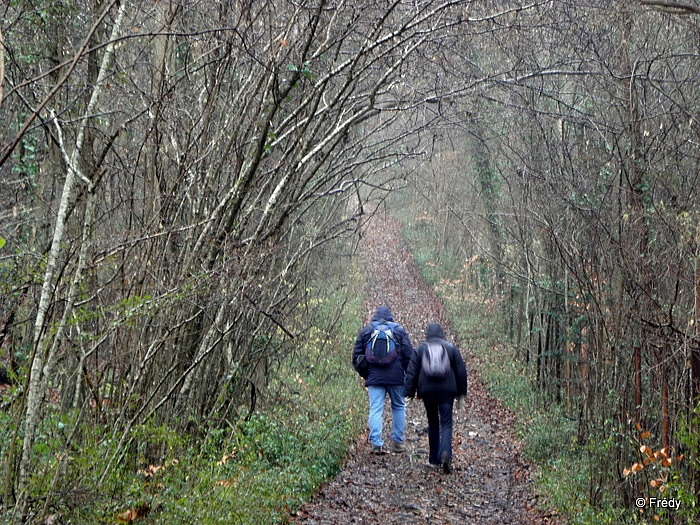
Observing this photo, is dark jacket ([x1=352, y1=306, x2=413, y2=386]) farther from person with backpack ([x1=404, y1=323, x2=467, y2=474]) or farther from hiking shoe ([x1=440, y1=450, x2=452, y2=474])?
hiking shoe ([x1=440, y1=450, x2=452, y2=474])

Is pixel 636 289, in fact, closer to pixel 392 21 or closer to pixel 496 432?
pixel 392 21

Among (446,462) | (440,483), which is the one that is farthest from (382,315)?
(440,483)

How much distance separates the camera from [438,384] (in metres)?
9.08

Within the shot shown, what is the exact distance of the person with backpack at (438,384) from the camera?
9.07 meters

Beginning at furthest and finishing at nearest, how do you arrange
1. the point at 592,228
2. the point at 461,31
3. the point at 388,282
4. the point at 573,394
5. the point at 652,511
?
the point at 388,282 → the point at 573,394 → the point at 592,228 → the point at 461,31 → the point at 652,511

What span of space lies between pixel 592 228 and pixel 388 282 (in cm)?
2291

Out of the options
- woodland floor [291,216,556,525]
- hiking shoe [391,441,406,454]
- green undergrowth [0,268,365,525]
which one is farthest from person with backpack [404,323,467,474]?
green undergrowth [0,268,365,525]

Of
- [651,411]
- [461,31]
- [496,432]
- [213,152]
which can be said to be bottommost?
[496,432]

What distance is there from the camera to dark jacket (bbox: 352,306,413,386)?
9.80 meters

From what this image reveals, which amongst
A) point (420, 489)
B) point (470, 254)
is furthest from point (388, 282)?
point (420, 489)

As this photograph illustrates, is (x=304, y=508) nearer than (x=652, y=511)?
No

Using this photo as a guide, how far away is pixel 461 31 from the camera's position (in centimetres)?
716

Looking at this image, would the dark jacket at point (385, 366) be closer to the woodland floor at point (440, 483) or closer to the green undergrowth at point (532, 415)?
the woodland floor at point (440, 483)

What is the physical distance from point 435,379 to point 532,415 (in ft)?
12.2
